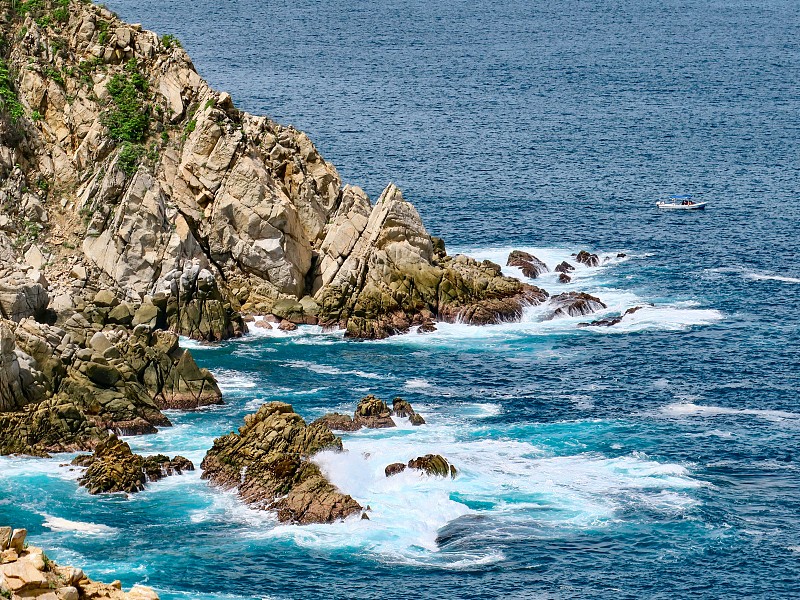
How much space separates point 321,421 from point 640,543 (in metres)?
25.5

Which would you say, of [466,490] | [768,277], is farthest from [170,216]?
[768,277]

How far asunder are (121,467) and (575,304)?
2022 inches

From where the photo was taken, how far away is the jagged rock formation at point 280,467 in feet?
283

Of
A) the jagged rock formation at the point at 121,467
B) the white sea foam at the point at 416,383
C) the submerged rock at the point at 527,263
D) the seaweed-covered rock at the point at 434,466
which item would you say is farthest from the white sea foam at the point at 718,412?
the jagged rock formation at the point at 121,467

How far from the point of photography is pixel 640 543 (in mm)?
82750

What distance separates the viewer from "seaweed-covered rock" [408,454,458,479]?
91.8m

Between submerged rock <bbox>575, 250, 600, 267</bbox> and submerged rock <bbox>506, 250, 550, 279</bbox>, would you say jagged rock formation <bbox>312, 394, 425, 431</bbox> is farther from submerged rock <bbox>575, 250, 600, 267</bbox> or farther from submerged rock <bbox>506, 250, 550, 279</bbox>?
submerged rock <bbox>575, 250, 600, 267</bbox>

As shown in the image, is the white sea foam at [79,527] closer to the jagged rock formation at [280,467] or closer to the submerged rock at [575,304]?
the jagged rock formation at [280,467]

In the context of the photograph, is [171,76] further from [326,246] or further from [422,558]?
[422,558]

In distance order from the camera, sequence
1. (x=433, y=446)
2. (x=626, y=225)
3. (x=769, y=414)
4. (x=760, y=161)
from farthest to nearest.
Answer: (x=760, y=161) → (x=626, y=225) → (x=769, y=414) → (x=433, y=446)

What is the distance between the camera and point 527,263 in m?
141

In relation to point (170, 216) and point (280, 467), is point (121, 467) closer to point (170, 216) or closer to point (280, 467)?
point (280, 467)

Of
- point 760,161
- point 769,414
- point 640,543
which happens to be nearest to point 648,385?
point 769,414

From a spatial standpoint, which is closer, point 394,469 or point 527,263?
point 394,469
